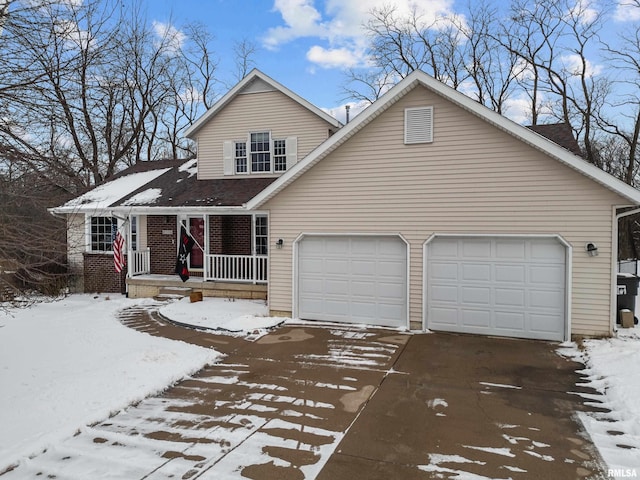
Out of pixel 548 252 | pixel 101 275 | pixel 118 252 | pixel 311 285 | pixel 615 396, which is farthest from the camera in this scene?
pixel 101 275

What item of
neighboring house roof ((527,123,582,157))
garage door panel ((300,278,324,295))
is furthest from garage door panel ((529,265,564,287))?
garage door panel ((300,278,324,295))

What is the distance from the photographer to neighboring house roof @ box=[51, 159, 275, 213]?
14367 mm

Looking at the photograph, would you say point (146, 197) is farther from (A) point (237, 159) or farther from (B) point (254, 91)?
(B) point (254, 91)

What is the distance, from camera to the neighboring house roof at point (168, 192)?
47.1 ft

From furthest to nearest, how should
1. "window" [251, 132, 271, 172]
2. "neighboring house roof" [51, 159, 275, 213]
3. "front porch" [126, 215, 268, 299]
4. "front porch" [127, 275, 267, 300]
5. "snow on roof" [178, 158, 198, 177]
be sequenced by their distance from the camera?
"snow on roof" [178, 158, 198, 177], "window" [251, 132, 271, 172], "neighboring house roof" [51, 159, 275, 213], "front porch" [126, 215, 268, 299], "front porch" [127, 275, 267, 300]

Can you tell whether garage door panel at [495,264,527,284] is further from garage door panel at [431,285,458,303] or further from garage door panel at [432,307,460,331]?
garage door panel at [432,307,460,331]

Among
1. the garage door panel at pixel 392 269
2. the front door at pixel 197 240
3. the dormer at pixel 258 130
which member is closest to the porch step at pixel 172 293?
the front door at pixel 197 240

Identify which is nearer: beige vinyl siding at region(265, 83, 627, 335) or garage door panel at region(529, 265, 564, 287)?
beige vinyl siding at region(265, 83, 627, 335)

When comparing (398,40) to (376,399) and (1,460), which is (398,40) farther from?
(1,460)

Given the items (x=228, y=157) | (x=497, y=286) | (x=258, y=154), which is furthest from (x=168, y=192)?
(x=497, y=286)

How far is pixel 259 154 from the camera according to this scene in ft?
51.9

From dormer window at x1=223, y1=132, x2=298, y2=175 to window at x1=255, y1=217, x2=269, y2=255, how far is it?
1835 mm

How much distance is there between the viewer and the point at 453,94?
373 inches

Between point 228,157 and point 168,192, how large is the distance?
2438 millimetres
